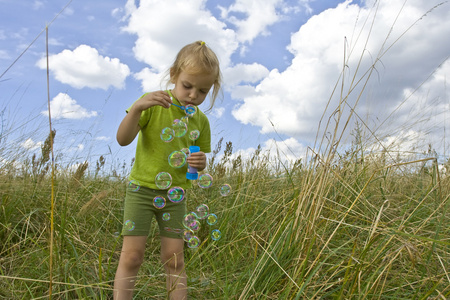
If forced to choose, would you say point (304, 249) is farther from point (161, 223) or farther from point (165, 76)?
point (165, 76)

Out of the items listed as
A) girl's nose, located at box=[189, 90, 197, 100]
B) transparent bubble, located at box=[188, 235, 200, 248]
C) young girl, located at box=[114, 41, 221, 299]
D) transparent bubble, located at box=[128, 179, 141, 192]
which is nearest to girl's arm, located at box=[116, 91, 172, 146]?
young girl, located at box=[114, 41, 221, 299]

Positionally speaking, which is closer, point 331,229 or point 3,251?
point 331,229

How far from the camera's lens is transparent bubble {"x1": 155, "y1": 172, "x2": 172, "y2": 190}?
2.17m

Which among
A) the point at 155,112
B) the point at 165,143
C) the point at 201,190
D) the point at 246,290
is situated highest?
the point at 155,112

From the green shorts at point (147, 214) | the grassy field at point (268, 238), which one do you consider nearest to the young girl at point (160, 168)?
the green shorts at point (147, 214)

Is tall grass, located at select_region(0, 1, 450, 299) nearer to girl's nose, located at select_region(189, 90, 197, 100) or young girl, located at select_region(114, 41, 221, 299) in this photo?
young girl, located at select_region(114, 41, 221, 299)

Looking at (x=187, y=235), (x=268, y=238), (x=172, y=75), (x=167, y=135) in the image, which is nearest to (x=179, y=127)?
(x=167, y=135)

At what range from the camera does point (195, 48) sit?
2459mm

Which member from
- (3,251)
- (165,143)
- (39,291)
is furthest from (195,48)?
(3,251)

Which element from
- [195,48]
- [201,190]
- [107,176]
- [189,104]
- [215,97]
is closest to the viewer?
[189,104]

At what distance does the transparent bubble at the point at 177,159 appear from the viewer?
2167 mm

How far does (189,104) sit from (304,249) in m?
1.09

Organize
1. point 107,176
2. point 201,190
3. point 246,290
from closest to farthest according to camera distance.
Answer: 1. point 246,290
2. point 201,190
3. point 107,176

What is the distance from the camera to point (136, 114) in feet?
7.00
